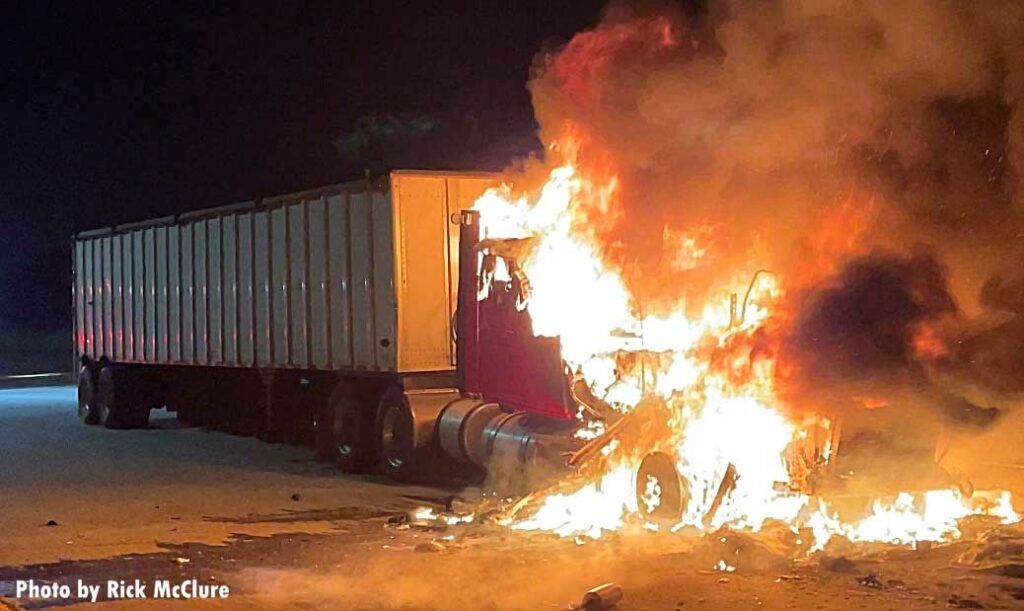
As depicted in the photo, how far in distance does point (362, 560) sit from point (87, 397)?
16.0 metres

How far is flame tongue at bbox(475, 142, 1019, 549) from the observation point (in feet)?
34.9

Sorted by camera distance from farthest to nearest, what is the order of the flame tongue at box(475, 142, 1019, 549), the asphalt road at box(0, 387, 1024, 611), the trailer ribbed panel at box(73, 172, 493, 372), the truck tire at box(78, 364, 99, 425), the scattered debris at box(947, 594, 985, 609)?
the truck tire at box(78, 364, 99, 425)
the trailer ribbed panel at box(73, 172, 493, 372)
the flame tongue at box(475, 142, 1019, 549)
the asphalt road at box(0, 387, 1024, 611)
the scattered debris at box(947, 594, 985, 609)

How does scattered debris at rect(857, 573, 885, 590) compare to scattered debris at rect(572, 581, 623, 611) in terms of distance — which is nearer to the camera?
scattered debris at rect(572, 581, 623, 611)

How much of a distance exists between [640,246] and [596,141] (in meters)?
1.17

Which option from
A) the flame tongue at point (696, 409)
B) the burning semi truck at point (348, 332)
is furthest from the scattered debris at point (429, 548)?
the burning semi truck at point (348, 332)

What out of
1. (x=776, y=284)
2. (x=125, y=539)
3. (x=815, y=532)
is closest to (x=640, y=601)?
(x=815, y=532)

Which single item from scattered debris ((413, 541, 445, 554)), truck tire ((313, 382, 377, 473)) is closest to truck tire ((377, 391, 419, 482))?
truck tire ((313, 382, 377, 473))

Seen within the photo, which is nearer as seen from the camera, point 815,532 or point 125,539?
point 815,532

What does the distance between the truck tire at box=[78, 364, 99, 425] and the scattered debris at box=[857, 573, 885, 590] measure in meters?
18.0

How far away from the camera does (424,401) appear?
15695 millimetres

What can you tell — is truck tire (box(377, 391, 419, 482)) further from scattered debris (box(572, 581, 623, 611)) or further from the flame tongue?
scattered debris (box(572, 581, 623, 611))

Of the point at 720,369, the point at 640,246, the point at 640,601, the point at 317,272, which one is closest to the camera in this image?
the point at 640,601

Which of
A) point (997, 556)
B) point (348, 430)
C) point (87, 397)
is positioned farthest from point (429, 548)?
point (87, 397)

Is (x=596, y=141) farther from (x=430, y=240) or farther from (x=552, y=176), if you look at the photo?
(x=430, y=240)
